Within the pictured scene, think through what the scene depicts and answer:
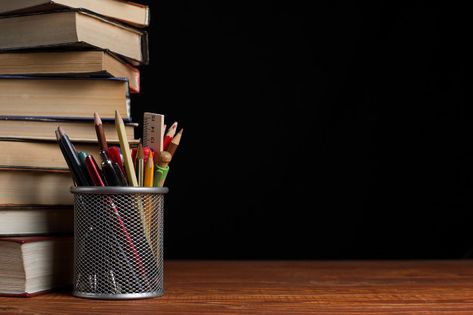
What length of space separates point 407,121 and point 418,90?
0.28 ft

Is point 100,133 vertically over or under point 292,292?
over

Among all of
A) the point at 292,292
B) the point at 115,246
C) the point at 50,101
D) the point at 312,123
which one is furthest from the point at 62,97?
the point at 312,123

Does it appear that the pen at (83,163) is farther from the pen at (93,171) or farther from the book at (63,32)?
the book at (63,32)

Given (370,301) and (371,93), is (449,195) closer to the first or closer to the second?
(371,93)

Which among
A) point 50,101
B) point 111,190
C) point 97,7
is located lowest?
point 111,190

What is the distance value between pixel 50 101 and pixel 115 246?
23 centimetres

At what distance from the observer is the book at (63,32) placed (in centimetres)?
101

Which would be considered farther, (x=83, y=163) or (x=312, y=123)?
(x=312, y=123)

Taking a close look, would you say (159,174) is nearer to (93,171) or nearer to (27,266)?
(93,171)

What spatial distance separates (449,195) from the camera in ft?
6.72

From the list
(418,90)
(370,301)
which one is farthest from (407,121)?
(370,301)

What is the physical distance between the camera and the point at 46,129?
1.03 meters

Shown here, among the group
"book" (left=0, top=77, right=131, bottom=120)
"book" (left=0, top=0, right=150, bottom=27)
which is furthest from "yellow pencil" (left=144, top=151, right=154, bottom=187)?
"book" (left=0, top=0, right=150, bottom=27)

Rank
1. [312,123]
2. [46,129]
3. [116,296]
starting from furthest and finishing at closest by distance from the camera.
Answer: [312,123] → [46,129] → [116,296]
